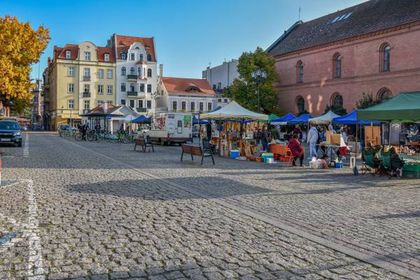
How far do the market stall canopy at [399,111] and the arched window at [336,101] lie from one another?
32.8 m

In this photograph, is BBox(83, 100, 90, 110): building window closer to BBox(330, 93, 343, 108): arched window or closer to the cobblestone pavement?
BBox(330, 93, 343, 108): arched window

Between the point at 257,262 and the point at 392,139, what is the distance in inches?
1316

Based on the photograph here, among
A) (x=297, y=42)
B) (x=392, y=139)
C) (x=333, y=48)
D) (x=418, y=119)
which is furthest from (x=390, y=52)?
(x=418, y=119)

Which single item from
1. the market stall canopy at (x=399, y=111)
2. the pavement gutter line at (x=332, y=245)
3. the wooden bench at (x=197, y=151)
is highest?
the market stall canopy at (x=399, y=111)

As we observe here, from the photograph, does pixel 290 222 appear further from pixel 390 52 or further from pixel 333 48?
pixel 333 48

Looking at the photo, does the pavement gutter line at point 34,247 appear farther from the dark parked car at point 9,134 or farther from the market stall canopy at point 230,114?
the dark parked car at point 9,134

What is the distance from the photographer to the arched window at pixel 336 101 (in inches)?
1912

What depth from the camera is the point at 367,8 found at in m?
48.6

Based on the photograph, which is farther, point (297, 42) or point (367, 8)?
point (297, 42)

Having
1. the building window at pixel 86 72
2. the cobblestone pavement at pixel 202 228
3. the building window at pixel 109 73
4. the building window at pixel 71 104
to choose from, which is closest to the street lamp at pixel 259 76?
the building window at pixel 109 73

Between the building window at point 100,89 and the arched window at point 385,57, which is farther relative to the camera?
the building window at point 100,89

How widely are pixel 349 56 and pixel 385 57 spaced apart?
446 centimetres

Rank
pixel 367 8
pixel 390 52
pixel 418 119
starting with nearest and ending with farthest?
pixel 418 119
pixel 390 52
pixel 367 8

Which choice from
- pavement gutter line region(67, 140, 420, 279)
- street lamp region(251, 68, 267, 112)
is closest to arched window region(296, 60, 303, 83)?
street lamp region(251, 68, 267, 112)
